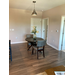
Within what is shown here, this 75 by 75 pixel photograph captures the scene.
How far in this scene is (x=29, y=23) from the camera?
5504 millimetres

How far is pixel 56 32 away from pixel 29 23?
2413 mm
